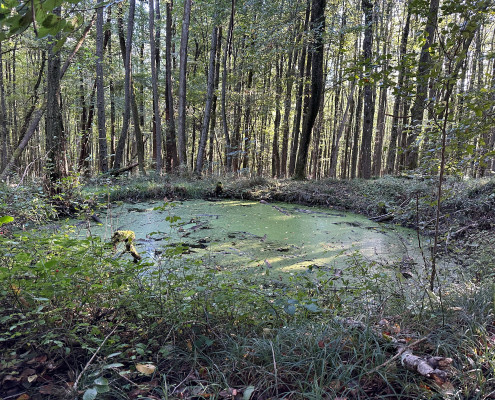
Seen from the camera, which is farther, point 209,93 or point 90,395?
point 209,93

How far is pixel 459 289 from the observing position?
6.91ft

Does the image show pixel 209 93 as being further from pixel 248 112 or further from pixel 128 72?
pixel 128 72

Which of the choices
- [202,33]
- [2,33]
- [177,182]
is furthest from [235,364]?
[202,33]

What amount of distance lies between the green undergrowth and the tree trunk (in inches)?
254

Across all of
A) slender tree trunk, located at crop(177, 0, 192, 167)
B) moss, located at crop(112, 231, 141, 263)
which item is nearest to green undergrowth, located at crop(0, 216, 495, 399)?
moss, located at crop(112, 231, 141, 263)

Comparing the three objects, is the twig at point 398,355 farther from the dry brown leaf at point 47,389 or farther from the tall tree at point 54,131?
the tall tree at point 54,131

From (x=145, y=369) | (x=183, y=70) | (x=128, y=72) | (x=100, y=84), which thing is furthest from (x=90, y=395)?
(x=128, y=72)

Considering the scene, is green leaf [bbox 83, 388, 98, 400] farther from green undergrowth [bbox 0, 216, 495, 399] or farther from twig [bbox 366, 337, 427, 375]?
twig [bbox 366, 337, 427, 375]

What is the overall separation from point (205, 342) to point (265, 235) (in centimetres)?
Result: 336

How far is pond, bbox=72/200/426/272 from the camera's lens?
363cm

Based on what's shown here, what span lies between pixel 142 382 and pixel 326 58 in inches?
596

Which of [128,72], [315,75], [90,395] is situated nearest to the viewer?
[90,395]

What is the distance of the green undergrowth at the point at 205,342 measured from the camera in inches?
46.4

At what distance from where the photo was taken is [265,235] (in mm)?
4805
